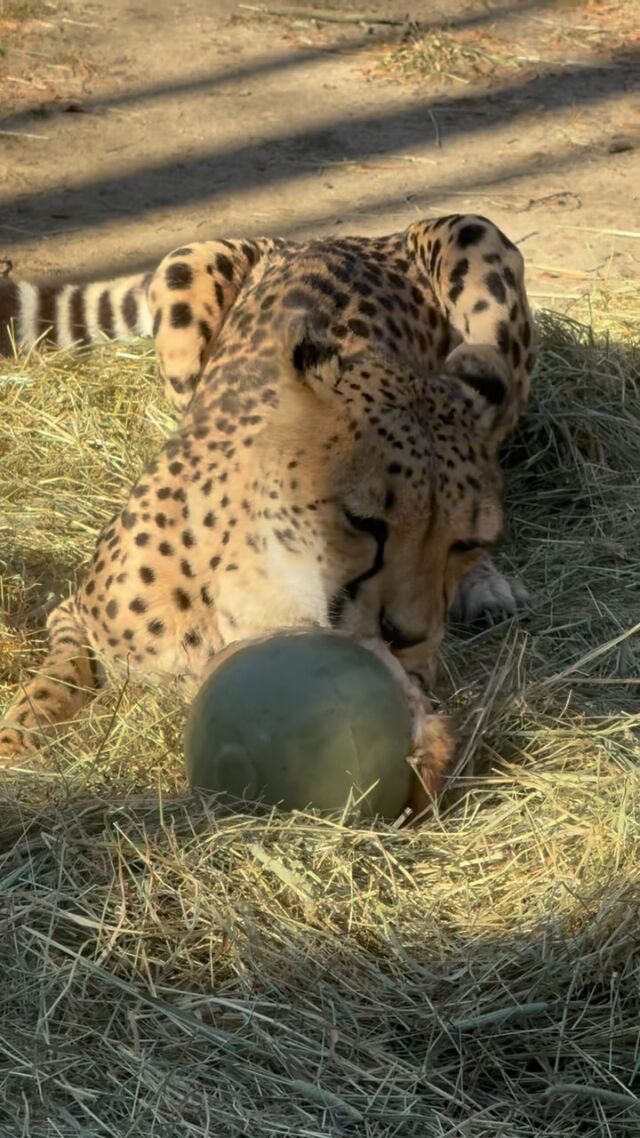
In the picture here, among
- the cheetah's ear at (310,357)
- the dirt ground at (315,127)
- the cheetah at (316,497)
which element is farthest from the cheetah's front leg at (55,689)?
the dirt ground at (315,127)

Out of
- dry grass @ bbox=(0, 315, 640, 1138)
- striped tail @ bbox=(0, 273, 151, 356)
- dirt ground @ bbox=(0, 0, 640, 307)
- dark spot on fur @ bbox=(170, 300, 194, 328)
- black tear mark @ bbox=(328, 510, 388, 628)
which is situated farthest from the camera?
dirt ground @ bbox=(0, 0, 640, 307)

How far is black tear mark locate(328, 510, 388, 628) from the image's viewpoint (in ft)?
11.4

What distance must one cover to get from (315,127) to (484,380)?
14.9 feet

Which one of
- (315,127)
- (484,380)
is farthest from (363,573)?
(315,127)

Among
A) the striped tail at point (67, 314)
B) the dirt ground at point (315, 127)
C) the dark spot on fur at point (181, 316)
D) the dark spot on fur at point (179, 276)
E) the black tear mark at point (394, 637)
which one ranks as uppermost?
the dark spot on fur at point (179, 276)

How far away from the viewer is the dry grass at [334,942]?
266cm

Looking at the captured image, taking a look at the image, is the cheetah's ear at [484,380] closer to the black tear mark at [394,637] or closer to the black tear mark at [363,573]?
the black tear mark at [363,573]

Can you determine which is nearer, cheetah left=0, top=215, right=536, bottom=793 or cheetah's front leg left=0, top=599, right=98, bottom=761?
cheetah left=0, top=215, right=536, bottom=793

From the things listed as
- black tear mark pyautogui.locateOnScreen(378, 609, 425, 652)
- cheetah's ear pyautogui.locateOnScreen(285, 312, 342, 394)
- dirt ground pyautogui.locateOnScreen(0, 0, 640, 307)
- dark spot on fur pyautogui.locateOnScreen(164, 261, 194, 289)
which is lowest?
dirt ground pyautogui.locateOnScreen(0, 0, 640, 307)

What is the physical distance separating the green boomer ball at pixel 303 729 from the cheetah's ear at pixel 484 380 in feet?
2.72

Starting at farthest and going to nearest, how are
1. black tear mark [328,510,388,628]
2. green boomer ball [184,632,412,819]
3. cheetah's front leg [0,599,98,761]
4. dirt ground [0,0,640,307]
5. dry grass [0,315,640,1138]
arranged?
dirt ground [0,0,640,307] → cheetah's front leg [0,599,98,761] → black tear mark [328,510,388,628] → green boomer ball [184,632,412,819] → dry grass [0,315,640,1138]

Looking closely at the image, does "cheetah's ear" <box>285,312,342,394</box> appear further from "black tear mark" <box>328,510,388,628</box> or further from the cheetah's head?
"black tear mark" <box>328,510,388,628</box>

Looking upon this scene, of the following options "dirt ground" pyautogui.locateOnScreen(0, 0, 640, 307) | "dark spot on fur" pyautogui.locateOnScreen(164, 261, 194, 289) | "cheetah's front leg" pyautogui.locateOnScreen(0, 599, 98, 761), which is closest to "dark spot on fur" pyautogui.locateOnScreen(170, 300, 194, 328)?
"dark spot on fur" pyautogui.locateOnScreen(164, 261, 194, 289)

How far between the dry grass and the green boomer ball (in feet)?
0.22
